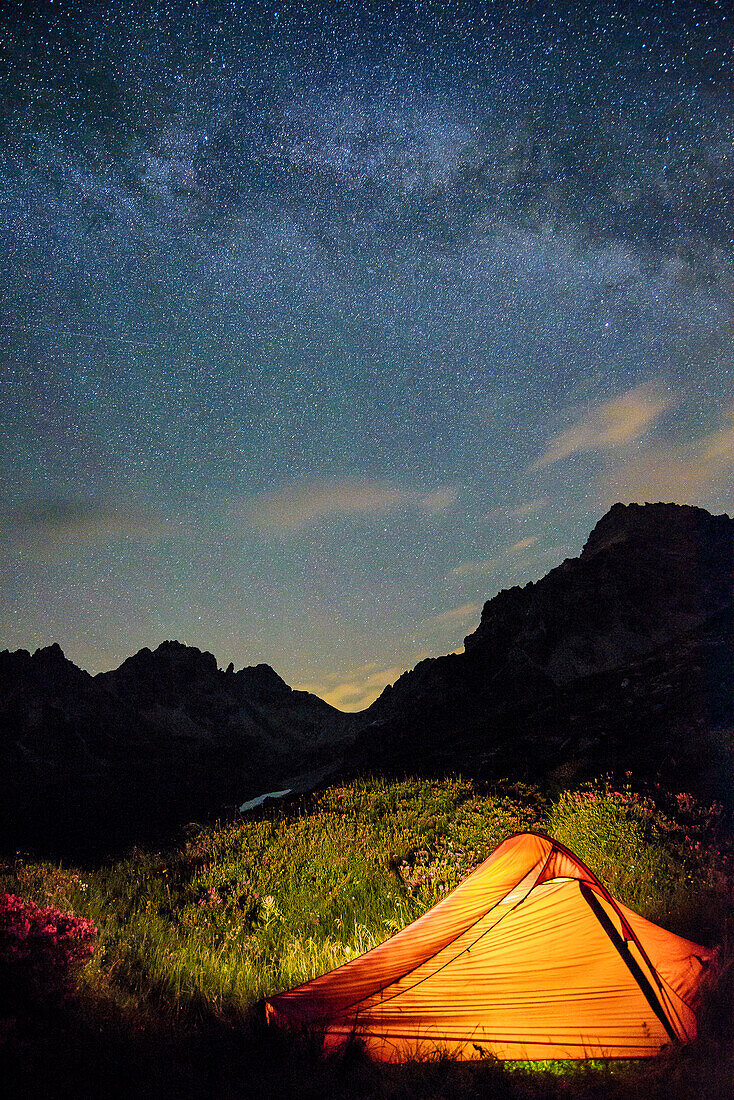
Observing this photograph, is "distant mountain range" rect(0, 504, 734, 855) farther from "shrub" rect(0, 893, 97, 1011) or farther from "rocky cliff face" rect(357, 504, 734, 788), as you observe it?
"shrub" rect(0, 893, 97, 1011)

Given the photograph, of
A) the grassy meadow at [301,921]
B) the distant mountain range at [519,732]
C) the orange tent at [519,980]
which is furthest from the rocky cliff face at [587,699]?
the orange tent at [519,980]

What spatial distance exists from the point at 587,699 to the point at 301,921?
120 feet

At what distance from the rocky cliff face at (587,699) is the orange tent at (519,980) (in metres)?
8.24

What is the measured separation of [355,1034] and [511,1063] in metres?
1.08

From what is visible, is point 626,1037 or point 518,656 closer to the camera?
point 626,1037

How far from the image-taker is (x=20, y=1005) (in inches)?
136

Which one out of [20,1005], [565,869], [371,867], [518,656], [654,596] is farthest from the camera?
[654,596]

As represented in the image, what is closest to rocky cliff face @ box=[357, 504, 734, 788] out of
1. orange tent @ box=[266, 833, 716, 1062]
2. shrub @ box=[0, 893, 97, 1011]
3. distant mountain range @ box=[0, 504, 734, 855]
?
distant mountain range @ box=[0, 504, 734, 855]

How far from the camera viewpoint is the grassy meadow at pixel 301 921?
3.09 metres

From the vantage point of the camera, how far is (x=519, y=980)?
12.9 ft

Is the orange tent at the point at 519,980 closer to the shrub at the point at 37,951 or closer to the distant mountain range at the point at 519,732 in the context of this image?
the shrub at the point at 37,951

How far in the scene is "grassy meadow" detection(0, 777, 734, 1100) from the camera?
309 cm

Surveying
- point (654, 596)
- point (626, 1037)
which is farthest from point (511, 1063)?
point (654, 596)

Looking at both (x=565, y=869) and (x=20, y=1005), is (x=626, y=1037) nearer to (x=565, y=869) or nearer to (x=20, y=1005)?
(x=565, y=869)
